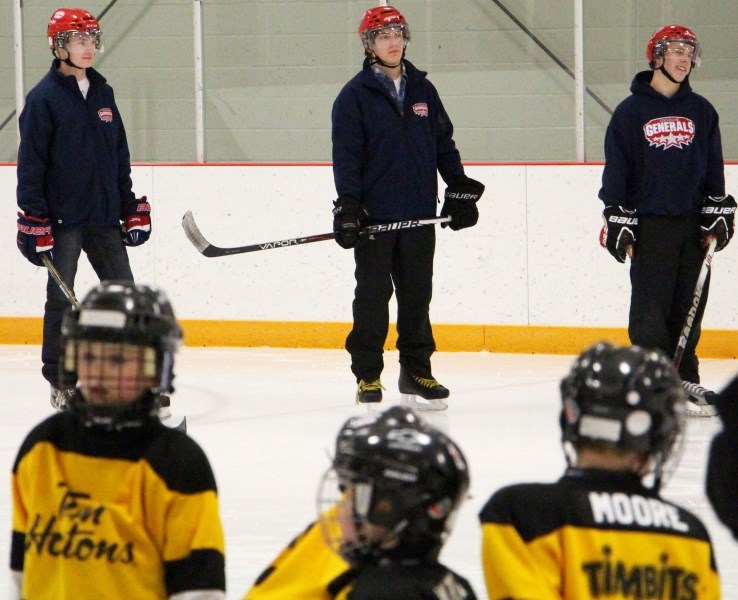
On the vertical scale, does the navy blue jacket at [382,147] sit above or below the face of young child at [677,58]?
below

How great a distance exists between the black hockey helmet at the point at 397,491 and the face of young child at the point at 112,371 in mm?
363

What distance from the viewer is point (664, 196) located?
4906mm

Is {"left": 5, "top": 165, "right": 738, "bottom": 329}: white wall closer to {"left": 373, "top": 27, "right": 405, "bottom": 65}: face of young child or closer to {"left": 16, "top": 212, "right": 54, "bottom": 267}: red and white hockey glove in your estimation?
{"left": 373, "top": 27, "right": 405, "bottom": 65}: face of young child

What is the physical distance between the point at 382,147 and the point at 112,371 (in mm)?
3408

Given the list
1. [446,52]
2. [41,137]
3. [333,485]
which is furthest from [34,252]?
[333,485]

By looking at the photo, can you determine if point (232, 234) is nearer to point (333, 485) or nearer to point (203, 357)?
point (203, 357)

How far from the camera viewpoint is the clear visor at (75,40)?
15.9 ft

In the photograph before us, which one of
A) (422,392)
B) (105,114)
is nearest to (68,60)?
(105,114)

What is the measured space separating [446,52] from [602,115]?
0.89 meters

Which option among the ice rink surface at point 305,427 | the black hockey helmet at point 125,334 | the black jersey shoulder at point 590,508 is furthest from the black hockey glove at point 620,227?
the black jersey shoulder at point 590,508

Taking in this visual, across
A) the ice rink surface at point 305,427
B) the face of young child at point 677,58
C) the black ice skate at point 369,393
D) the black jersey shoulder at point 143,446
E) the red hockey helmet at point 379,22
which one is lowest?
the ice rink surface at point 305,427

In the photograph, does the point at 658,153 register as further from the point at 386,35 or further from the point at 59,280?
the point at 59,280

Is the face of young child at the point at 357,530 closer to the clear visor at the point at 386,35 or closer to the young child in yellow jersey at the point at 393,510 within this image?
the young child in yellow jersey at the point at 393,510

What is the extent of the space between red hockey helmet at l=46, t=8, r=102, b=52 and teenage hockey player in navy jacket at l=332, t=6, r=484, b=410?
853mm
